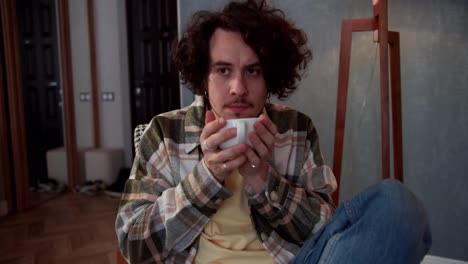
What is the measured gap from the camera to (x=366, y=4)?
1.76 meters

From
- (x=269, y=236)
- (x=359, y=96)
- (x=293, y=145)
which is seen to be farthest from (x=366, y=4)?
(x=269, y=236)

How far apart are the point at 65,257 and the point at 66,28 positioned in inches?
94.3

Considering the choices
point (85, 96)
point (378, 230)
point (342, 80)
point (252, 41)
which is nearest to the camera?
point (378, 230)

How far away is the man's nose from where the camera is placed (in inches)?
33.4

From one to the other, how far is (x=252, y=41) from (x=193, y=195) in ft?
1.19

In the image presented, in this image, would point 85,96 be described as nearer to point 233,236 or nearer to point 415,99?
point 415,99

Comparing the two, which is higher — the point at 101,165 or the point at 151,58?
the point at 151,58

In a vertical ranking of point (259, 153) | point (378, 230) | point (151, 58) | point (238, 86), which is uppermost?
point (151, 58)

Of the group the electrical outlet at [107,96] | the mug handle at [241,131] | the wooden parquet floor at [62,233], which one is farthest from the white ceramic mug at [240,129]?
the electrical outlet at [107,96]

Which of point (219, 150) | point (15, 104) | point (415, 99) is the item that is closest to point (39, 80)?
point (15, 104)

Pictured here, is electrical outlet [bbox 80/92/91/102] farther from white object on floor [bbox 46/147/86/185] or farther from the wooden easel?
the wooden easel

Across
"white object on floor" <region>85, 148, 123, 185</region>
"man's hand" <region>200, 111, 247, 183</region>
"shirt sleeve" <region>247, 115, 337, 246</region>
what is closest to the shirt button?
"shirt sleeve" <region>247, 115, 337, 246</region>

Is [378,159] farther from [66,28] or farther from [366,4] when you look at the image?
[66,28]

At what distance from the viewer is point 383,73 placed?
1378 mm
